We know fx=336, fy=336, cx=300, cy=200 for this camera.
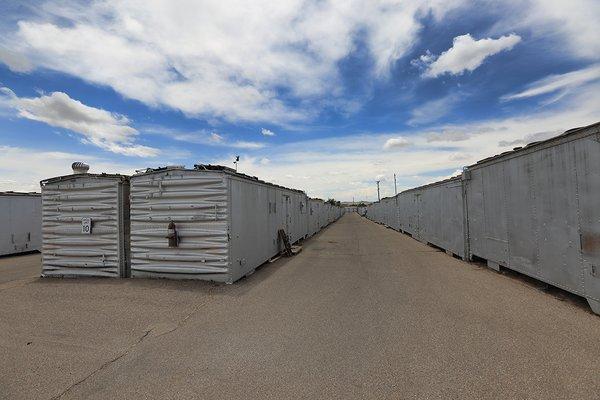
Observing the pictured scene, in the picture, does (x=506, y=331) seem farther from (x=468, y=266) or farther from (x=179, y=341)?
(x=468, y=266)

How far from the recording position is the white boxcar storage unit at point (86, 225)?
9273mm

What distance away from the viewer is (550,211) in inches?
266

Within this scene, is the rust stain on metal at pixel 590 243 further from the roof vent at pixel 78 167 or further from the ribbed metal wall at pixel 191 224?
the roof vent at pixel 78 167

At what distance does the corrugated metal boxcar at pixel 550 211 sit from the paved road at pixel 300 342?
1.96 feet

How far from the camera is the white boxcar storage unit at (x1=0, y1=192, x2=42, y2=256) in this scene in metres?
14.9

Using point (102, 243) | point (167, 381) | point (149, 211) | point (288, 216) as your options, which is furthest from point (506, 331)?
point (288, 216)

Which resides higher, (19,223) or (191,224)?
(19,223)

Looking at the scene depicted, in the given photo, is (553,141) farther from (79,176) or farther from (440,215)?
(79,176)

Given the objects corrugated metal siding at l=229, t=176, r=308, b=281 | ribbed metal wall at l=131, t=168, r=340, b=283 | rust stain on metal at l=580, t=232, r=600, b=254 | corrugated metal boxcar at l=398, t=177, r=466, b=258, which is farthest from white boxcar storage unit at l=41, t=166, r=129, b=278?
corrugated metal boxcar at l=398, t=177, r=466, b=258

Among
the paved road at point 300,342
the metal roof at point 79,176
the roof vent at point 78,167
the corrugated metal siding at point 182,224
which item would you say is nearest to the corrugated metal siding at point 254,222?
the corrugated metal siding at point 182,224

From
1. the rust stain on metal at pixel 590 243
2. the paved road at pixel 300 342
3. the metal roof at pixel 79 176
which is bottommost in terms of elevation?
the paved road at pixel 300 342

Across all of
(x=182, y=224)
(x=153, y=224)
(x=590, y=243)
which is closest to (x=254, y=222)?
(x=182, y=224)

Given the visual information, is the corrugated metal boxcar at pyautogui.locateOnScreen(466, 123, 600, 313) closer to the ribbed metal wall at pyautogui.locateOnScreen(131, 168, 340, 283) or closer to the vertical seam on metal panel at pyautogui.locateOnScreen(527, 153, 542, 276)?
the vertical seam on metal panel at pyautogui.locateOnScreen(527, 153, 542, 276)

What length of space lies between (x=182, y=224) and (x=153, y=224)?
89 centimetres
